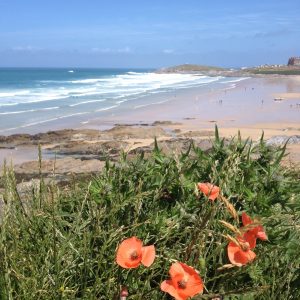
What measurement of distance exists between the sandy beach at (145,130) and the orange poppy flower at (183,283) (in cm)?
756

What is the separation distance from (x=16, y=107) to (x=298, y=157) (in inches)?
699

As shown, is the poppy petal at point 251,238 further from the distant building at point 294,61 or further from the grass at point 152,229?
the distant building at point 294,61

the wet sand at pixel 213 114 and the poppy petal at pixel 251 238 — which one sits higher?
the poppy petal at pixel 251 238

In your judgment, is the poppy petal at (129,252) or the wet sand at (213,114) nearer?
the poppy petal at (129,252)

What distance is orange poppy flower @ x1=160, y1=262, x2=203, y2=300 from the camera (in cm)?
144

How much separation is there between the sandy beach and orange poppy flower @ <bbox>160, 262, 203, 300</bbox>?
7.56 m

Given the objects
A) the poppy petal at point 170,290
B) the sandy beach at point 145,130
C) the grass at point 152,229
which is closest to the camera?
the poppy petal at point 170,290

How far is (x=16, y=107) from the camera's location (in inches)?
1002

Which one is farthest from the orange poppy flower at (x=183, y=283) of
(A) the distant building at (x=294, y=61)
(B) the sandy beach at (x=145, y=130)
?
(A) the distant building at (x=294, y=61)

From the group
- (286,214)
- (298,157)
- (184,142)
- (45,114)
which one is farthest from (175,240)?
(45,114)

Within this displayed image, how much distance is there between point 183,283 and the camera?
57.4 inches

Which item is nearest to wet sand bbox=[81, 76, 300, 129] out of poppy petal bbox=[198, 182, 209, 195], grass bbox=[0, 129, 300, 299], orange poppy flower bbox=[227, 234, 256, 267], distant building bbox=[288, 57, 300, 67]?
grass bbox=[0, 129, 300, 299]

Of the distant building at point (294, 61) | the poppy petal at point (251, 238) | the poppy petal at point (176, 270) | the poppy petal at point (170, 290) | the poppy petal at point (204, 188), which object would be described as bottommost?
the distant building at point (294, 61)

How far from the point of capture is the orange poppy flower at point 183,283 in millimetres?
1440
